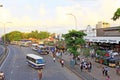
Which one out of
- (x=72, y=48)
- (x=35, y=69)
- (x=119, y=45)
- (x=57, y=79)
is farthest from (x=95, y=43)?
(x=57, y=79)

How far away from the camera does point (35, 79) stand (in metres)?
40.5

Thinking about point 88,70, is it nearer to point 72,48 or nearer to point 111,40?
point 72,48

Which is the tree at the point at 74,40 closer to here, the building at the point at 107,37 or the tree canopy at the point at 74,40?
the tree canopy at the point at 74,40

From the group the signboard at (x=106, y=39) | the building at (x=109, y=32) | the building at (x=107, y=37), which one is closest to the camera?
the signboard at (x=106, y=39)

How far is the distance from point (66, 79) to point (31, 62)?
1626 centimetres

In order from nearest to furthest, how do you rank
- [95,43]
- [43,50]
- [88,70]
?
1. [88,70]
2. [43,50]
3. [95,43]

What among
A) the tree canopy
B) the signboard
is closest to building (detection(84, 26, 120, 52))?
the signboard

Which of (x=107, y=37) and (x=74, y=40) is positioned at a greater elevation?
(x=107, y=37)

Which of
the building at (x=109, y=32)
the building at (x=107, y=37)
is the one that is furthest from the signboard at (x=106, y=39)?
the building at (x=109, y=32)

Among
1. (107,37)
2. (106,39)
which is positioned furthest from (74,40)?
(107,37)

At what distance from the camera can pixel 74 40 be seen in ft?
190

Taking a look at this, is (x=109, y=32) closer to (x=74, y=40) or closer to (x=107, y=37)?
(x=107, y=37)

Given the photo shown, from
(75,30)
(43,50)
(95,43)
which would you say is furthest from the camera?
(95,43)

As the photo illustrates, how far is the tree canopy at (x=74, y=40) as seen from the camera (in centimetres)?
5734
